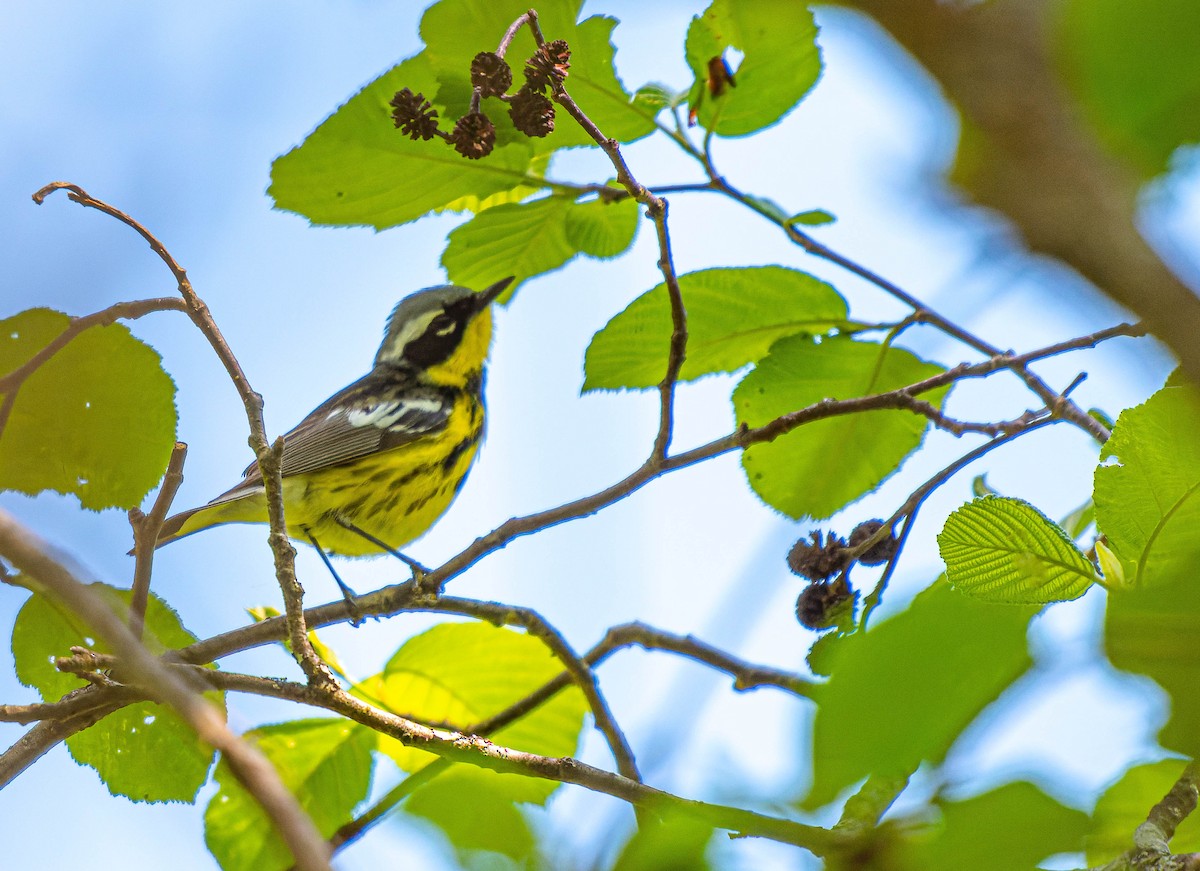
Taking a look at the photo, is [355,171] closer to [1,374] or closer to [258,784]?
[1,374]

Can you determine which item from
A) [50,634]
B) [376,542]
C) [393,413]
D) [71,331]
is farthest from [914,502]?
[393,413]

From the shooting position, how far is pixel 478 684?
243 cm

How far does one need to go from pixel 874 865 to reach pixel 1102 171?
408mm

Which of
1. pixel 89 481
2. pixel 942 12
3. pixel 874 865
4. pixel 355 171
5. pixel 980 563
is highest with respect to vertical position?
pixel 355 171

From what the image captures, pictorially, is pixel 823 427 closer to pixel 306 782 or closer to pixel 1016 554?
pixel 1016 554

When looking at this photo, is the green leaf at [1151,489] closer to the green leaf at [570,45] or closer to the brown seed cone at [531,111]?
the brown seed cone at [531,111]

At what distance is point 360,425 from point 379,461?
0.57 ft

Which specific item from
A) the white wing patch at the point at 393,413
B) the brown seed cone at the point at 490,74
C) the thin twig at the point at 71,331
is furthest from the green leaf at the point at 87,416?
the white wing patch at the point at 393,413

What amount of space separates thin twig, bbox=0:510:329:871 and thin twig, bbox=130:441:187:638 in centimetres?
87

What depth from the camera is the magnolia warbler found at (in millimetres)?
3637

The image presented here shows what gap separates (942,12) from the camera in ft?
1.03

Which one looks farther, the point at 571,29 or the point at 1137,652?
the point at 571,29

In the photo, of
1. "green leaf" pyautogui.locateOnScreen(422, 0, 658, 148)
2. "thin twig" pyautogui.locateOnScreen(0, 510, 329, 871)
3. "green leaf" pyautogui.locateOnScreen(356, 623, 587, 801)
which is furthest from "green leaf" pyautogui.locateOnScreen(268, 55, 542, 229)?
"thin twig" pyautogui.locateOnScreen(0, 510, 329, 871)

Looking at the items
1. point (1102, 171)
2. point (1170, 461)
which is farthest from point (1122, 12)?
point (1170, 461)
